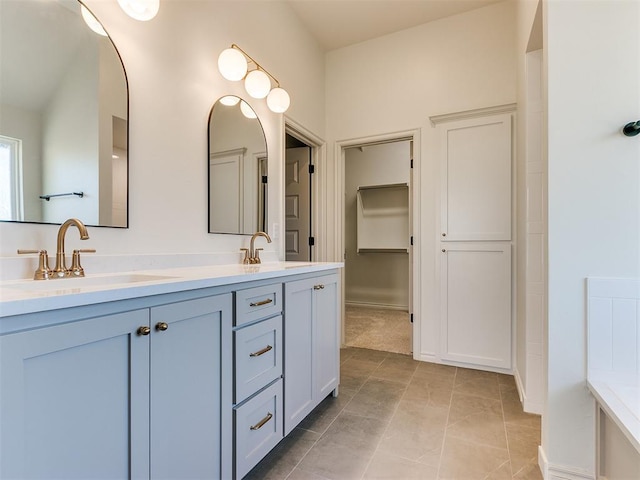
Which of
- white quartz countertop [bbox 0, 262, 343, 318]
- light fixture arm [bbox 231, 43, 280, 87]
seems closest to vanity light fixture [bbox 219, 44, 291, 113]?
light fixture arm [bbox 231, 43, 280, 87]

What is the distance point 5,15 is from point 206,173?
91cm

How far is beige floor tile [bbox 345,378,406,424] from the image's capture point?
6.09ft

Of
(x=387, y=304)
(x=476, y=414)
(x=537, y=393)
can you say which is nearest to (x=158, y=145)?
(x=476, y=414)

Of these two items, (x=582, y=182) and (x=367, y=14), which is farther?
(x=367, y=14)

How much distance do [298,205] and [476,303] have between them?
184cm

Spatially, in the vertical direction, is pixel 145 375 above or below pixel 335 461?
above

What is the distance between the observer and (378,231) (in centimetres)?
474

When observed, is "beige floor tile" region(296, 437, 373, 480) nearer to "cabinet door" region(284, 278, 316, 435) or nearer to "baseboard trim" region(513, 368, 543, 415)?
"cabinet door" region(284, 278, 316, 435)

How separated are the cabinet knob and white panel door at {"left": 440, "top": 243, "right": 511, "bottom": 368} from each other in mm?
2339

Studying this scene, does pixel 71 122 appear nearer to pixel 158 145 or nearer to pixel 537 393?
pixel 158 145

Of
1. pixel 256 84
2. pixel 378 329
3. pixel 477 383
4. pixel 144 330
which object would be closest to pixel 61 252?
pixel 144 330

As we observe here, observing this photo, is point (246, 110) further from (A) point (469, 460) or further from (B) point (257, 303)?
(A) point (469, 460)

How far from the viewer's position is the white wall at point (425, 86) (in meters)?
2.50

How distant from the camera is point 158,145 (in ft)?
4.98
